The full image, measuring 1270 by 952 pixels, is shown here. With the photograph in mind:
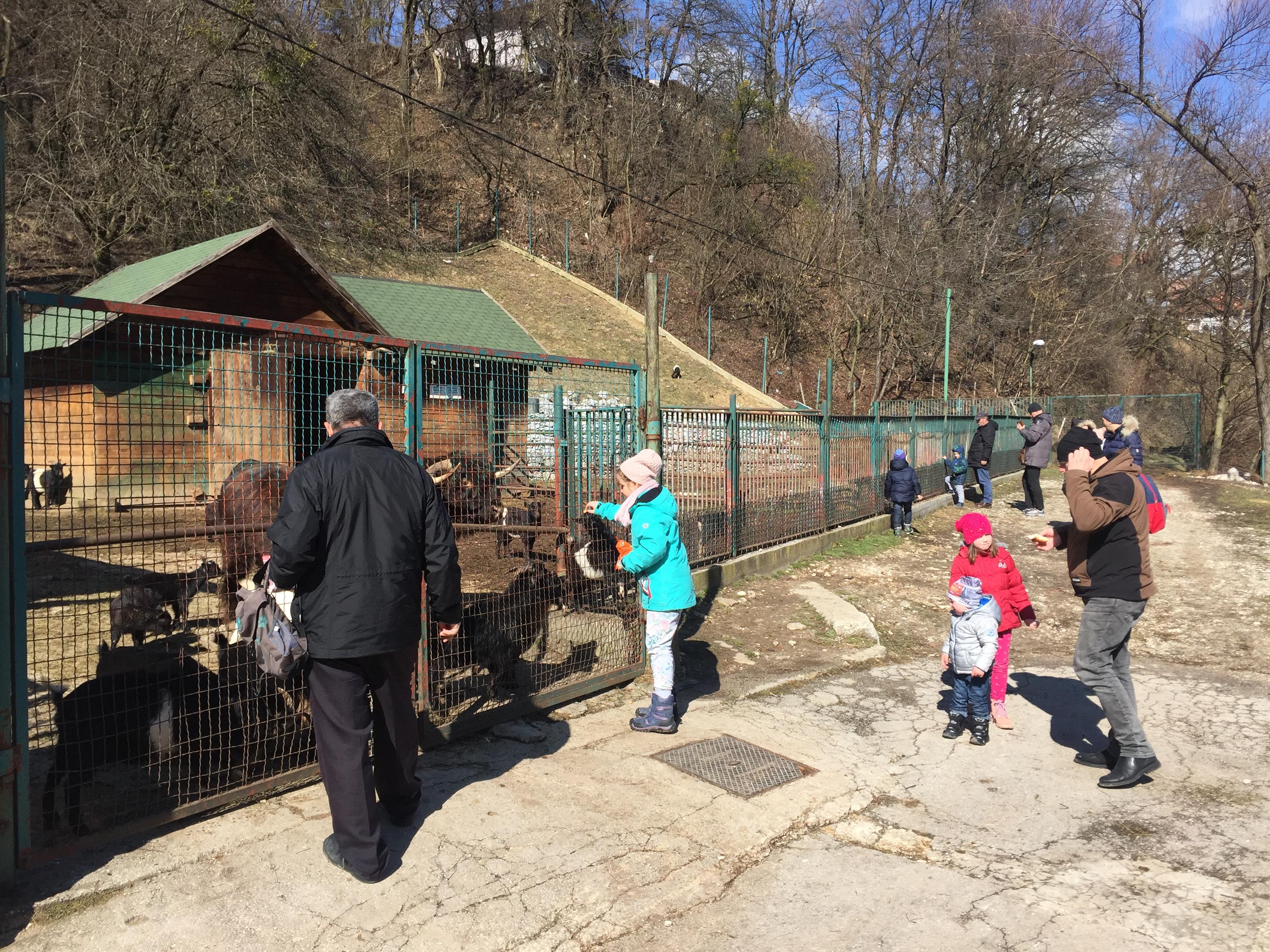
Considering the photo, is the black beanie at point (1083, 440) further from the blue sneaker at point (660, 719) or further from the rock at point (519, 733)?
the rock at point (519, 733)

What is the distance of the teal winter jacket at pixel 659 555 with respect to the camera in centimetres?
498

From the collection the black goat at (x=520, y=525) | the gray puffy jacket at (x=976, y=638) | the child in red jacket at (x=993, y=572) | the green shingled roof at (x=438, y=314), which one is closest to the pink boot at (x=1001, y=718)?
the child in red jacket at (x=993, y=572)

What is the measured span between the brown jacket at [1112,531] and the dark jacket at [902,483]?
8.19m

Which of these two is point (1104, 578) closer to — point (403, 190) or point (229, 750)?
point (229, 750)

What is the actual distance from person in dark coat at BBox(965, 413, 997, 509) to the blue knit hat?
449 inches

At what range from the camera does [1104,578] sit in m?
4.65

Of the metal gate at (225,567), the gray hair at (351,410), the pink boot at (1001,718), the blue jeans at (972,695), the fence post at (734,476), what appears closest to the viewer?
the gray hair at (351,410)

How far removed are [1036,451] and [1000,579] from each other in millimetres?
11050

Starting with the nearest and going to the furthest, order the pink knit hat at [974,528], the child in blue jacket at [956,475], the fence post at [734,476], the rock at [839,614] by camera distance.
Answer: the pink knit hat at [974,528], the rock at [839,614], the fence post at [734,476], the child in blue jacket at [956,475]

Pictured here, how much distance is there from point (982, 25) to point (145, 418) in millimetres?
34052

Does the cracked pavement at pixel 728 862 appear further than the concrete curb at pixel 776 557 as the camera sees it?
No

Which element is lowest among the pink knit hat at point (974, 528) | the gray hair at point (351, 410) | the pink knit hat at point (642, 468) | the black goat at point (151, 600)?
the black goat at point (151, 600)

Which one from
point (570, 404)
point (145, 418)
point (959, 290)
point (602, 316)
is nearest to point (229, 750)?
point (570, 404)

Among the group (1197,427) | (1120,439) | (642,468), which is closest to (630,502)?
(642,468)
